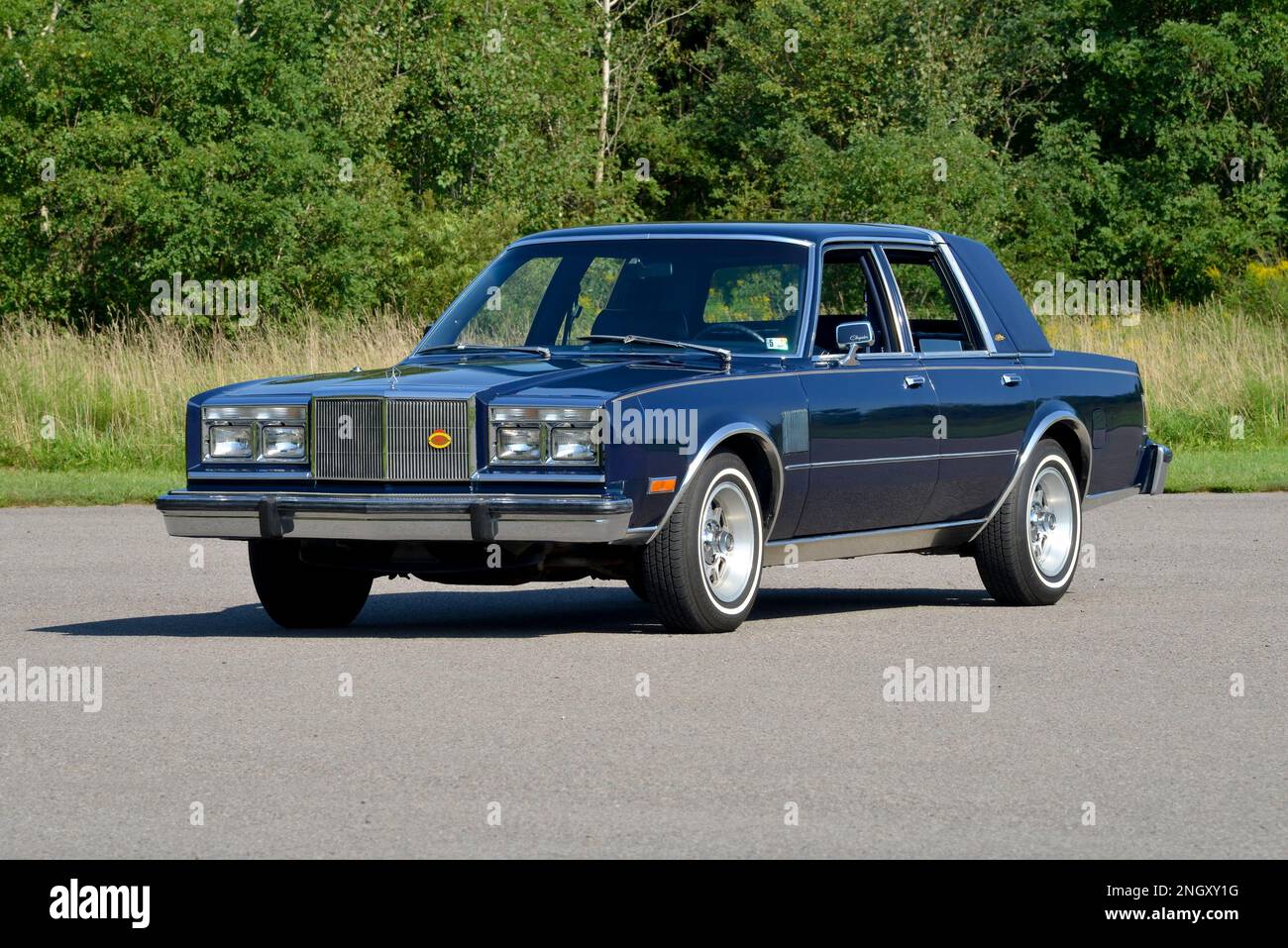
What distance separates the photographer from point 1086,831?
6145mm

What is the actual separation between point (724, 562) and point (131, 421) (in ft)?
50.3

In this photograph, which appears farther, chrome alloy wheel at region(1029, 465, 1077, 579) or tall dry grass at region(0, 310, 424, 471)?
tall dry grass at region(0, 310, 424, 471)

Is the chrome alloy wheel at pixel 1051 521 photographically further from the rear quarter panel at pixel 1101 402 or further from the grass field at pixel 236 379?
the grass field at pixel 236 379

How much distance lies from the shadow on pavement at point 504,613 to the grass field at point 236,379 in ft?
30.5

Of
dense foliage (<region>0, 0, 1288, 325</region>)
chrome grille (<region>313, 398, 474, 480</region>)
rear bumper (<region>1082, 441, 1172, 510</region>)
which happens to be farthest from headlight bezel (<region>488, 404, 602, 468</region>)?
dense foliage (<region>0, 0, 1288, 325</region>)

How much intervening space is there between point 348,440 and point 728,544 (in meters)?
1.78

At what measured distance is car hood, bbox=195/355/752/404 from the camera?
9.83 meters

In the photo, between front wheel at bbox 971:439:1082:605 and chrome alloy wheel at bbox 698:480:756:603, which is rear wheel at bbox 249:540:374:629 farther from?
front wheel at bbox 971:439:1082:605

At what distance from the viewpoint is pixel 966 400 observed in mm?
11633

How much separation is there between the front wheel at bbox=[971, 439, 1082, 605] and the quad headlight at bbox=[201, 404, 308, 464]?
3.73m

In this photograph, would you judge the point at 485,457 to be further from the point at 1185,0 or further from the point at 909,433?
the point at 1185,0

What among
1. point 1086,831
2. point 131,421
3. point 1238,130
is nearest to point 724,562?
point 1086,831

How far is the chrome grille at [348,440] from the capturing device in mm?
10078

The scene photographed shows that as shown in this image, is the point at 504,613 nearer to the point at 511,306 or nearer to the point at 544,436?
the point at 511,306
